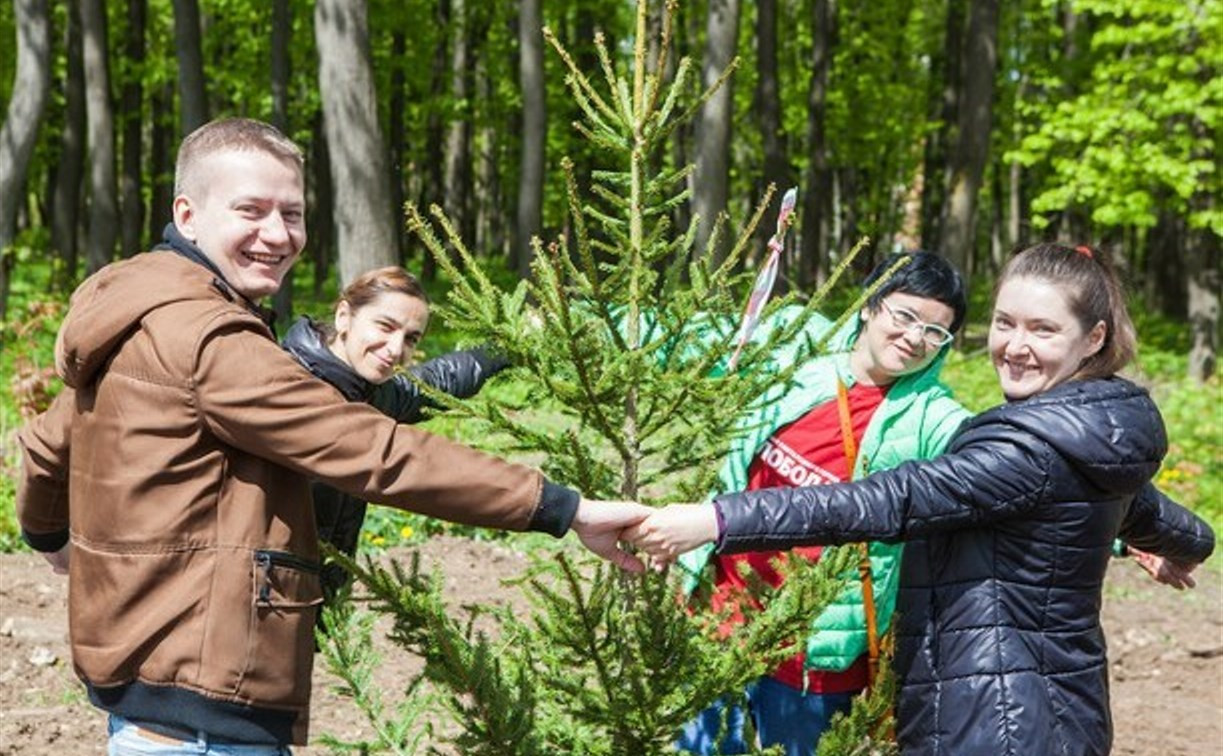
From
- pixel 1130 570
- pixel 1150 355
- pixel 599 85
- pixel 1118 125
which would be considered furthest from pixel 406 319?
pixel 599 85

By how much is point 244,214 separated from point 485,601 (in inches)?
224

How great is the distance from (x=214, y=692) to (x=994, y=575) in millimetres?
1633

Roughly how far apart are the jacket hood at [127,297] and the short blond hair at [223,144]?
119 mm

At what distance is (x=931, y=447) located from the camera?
12.3ft

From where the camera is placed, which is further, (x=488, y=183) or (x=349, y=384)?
(x=488, y=183)

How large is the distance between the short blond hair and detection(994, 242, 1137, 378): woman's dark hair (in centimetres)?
161

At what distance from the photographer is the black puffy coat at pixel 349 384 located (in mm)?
3994

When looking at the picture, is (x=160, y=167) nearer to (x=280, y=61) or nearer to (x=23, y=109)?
(x=280, y=61)

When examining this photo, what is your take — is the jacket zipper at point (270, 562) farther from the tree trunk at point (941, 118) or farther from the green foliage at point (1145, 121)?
the tree trunk at point (941, 118)

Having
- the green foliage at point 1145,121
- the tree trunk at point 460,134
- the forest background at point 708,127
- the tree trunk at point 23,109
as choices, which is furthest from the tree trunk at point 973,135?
the tree trunk at point 460,134

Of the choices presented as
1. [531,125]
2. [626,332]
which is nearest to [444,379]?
[626,332]

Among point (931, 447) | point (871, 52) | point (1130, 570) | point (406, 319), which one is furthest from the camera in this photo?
point (871, 52)

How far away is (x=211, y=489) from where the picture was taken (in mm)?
2588

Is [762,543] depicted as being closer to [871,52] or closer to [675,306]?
[675,306]
